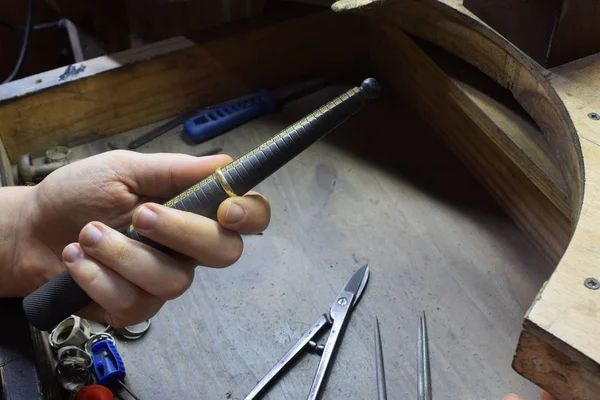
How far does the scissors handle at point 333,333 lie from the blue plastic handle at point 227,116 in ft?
1.33

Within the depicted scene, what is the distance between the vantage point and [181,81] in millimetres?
1066

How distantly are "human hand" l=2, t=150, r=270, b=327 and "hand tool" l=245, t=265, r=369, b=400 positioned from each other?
0.18m

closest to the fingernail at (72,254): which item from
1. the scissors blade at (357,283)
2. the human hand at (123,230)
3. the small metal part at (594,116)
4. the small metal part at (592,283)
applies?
the human hand at (123,230)

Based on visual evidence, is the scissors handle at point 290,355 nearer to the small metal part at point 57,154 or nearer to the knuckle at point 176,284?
the knuckle at point 176,284

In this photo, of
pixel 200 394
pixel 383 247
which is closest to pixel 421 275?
pixel 383 247

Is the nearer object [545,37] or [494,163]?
[545,37]

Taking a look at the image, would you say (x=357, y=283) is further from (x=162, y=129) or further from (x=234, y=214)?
(x=162, y=129)

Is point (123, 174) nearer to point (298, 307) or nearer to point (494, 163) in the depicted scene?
point (298, 307)

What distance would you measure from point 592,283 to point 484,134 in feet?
1.57

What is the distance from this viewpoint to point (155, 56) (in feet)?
3.34

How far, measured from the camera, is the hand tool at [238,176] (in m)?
0.54

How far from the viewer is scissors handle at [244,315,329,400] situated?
729 mm

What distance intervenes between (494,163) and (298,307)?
0.40 metres

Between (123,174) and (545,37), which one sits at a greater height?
(545,37)
